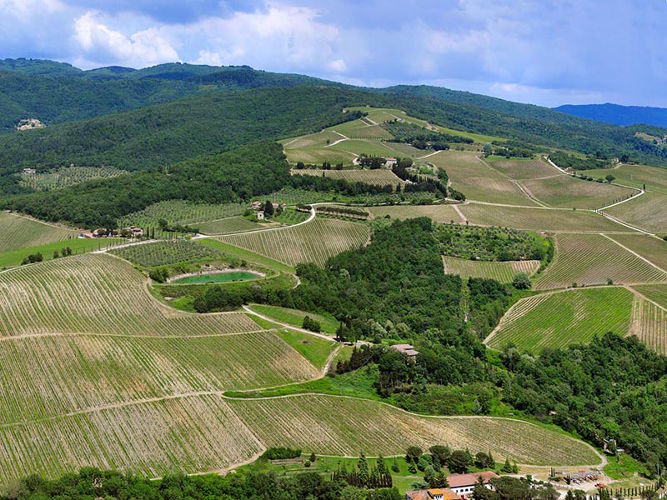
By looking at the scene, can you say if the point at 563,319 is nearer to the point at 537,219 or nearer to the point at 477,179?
the point at 537,219

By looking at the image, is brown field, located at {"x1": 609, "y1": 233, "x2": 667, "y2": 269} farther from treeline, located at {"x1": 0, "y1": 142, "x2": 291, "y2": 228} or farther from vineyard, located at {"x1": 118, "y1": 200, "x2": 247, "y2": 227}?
vineyard, located at {"x1": 118, "y1": 200, "x2": 247, "y2": 227}

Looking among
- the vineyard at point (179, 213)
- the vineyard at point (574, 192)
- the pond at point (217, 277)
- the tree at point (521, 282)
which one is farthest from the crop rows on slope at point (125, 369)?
the vineyard at point (574, 192)

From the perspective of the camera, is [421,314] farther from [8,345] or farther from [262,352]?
[8,345]

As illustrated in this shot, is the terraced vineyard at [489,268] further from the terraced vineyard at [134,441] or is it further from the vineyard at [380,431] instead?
the terraced vineyard at [134,441]

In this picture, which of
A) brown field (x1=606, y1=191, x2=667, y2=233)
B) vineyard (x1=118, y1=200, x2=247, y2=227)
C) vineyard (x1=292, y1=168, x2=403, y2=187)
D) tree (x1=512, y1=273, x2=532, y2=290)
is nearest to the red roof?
tree (x1=512, y1=273, x2=532, y2=290)

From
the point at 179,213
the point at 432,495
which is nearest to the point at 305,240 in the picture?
the point at 179,213

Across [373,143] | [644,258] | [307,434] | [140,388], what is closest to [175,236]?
[140,388]
